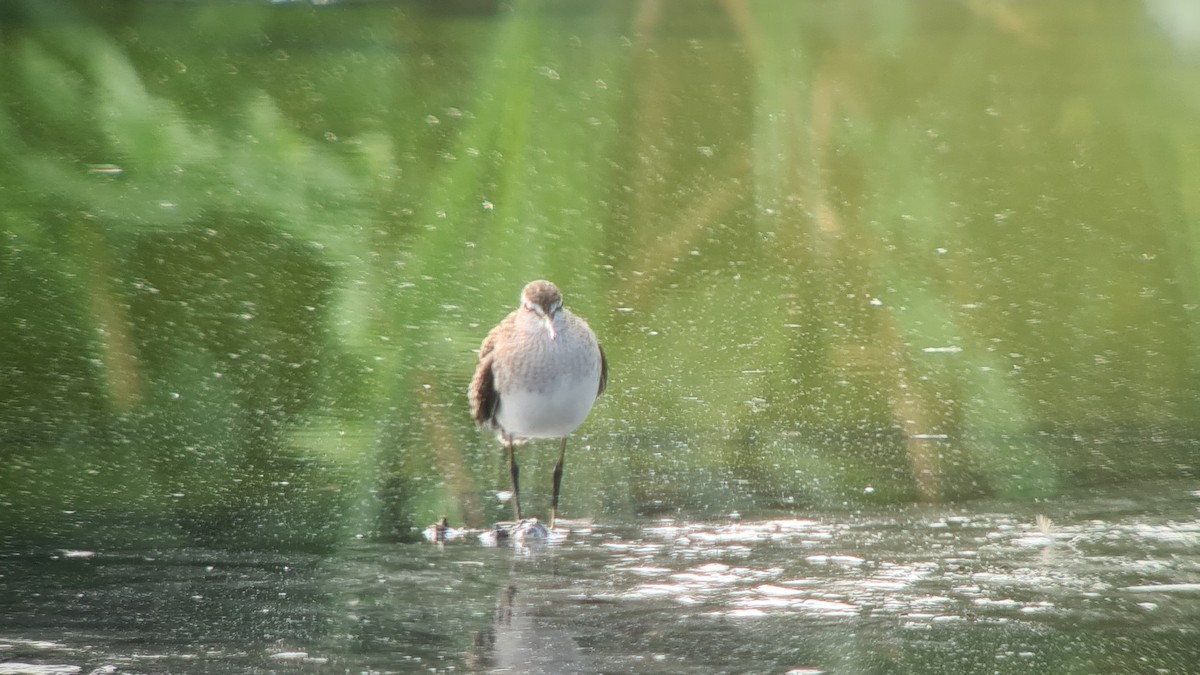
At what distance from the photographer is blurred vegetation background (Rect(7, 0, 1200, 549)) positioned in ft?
18.2

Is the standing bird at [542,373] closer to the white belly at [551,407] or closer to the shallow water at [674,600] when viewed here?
the white belly at [551,407]

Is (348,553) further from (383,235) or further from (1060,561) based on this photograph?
(383,235)

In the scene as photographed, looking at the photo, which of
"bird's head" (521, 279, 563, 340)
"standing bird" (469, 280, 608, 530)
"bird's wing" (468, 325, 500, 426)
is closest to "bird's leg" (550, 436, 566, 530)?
"standing bird" (469, 280, 608, 530)

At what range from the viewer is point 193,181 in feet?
30.6

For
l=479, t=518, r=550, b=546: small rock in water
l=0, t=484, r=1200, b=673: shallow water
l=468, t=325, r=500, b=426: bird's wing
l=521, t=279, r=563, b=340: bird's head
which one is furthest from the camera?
l=468, t=325, r=500, b=426: bird's wing

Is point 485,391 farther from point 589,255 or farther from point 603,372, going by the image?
point 589,255

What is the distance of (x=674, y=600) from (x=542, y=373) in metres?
1.05

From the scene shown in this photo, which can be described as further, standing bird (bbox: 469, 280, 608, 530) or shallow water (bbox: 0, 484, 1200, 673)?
standing bird (bbox: 469, 280, 608, 530)

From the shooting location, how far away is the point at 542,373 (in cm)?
516

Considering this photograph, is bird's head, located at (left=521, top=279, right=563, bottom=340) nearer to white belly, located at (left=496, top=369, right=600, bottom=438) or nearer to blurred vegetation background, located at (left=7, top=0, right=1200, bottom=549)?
white belly, located at (left=496, top=369, right=600, bottom=438)

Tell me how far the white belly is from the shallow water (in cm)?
34

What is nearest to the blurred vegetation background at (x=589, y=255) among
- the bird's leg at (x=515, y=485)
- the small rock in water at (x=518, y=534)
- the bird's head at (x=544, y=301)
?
the bird's leg at (x=515, y=485)

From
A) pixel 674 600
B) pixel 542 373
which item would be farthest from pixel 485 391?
pixel 674 600

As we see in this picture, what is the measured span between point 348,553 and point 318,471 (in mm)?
800
